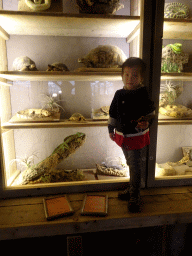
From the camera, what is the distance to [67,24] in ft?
5.15

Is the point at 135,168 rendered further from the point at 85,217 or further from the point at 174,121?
the point at 174,121

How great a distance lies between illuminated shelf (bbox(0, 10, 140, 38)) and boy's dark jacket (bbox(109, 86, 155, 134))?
63 centimetres

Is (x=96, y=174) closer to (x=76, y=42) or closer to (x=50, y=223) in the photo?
(x=50, y=223)

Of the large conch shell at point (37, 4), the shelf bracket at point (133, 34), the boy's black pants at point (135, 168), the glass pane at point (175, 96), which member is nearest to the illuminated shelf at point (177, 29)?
the glass pane at point (175, 96)

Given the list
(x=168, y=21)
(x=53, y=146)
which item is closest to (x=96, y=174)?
(x=53, y=146)

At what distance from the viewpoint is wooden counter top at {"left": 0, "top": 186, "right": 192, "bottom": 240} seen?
1234 mm

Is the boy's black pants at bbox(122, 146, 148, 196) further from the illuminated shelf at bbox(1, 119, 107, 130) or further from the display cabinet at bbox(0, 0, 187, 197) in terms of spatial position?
the illuminated shelf at bbox(1, 119, 107, 130)

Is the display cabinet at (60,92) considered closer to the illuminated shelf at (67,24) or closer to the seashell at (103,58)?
the illuminated shelf at (67,24)

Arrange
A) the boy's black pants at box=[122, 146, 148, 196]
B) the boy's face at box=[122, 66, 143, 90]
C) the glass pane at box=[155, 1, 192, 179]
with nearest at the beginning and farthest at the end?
the boy's face at box=[122, 66, 143, 90]
the boy's black pants at box=[122, 146, 148, 196]
the glass pane at box=[155, 1, 192, 179]

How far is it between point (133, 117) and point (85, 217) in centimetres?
78

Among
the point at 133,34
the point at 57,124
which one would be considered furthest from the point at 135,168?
the point at 133,34

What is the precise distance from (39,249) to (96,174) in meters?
0.77

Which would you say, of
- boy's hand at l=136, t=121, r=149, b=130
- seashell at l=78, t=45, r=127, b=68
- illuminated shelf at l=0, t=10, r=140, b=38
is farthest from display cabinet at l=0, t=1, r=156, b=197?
boy's hand at l=136, t=121, r=149, b=130

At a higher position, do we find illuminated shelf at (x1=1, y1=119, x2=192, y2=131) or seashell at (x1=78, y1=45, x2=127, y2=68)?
seashell at (x1=78, y1=45, x2=127, y2=68)
